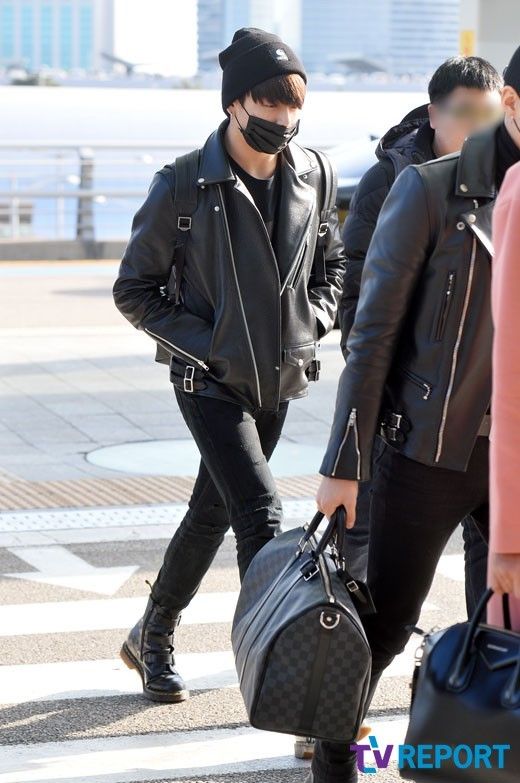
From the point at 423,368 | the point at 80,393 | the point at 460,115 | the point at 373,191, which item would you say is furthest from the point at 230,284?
the point at 80,393

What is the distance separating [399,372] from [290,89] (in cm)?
121

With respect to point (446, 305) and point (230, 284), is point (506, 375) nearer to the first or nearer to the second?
point (446, 305)

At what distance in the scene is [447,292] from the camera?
10.6ft

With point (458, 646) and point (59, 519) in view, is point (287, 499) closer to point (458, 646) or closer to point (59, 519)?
point (59, 519)

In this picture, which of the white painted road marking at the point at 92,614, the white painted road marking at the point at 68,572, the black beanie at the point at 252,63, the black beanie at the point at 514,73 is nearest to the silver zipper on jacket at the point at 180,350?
the black beanie at the point at 252,63

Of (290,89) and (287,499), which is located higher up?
(290,89)

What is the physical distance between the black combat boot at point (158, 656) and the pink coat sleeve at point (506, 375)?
211cm

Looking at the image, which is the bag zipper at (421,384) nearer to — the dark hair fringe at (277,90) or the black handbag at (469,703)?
the black handbag at (469,703)

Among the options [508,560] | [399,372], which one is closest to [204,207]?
[399,372]

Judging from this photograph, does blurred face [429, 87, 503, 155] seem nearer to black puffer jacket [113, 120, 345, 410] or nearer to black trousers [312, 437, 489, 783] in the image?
black puffer jacket [113, 120, 345, 410]

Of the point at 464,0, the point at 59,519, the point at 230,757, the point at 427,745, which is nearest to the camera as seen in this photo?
the point at 427,745

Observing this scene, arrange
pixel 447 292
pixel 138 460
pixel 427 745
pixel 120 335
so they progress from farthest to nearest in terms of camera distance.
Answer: pixel 120 335, pixel 138 460, pixel 447 292, pixel 427 745

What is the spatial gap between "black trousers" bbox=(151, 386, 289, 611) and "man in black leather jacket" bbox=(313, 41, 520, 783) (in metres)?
0.71

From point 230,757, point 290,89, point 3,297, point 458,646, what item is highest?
point 290,89
